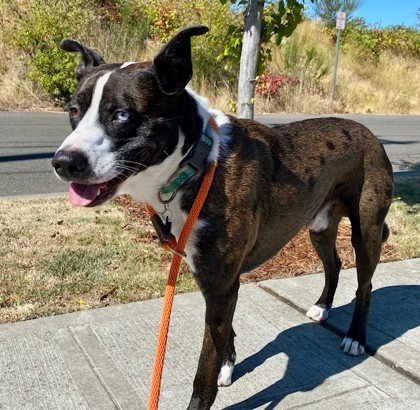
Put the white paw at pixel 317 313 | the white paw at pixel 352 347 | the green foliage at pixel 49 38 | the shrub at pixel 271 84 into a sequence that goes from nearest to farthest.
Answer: the white paw at pixel 352 347
the white paw at pixel 317 313
the green foliage at pixel 49 38
the shrub at pixel 271 84

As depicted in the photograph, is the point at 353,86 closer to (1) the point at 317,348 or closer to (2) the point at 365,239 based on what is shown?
(2) the point at 365,239

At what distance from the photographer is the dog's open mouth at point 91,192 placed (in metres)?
2.29

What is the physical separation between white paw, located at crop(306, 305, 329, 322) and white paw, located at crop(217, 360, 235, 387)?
0.92m

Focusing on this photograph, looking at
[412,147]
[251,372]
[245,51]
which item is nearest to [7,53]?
[412,147]

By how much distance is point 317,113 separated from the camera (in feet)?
58.9

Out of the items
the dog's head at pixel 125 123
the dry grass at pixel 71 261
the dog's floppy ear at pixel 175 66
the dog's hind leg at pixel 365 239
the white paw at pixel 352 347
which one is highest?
the dog's floppy ear at pixel 175 66

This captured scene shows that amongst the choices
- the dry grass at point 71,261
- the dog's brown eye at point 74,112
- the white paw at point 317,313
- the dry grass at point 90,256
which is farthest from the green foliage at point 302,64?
the dog's brown eye at point 74,112

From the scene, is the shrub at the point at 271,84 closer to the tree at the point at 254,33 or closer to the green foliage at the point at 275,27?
the green foliage at the point at 275,27

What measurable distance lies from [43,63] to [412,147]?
31.2 ft

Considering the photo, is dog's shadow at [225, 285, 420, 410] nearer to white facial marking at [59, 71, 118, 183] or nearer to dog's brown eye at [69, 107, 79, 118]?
white facial marking at [59, 71, 118, 183]

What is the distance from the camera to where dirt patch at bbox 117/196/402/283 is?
15.0 feet

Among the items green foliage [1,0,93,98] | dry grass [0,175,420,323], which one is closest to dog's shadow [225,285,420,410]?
dry grass [0,175,420,323]

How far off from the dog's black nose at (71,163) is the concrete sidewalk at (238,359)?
1.26 m

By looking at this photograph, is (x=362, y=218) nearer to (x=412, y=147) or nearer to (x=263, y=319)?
(x=263, y=319)
